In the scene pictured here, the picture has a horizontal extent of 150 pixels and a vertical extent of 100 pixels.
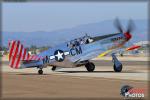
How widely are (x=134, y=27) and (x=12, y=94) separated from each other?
23152 millimetres

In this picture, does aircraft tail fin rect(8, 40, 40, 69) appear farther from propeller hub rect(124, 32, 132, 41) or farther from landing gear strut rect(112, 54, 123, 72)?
propeller hub rect(124, 32, 132, 41)

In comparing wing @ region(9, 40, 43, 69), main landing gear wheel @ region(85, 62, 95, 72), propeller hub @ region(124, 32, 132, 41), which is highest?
propeller hub @ region(124, 32, 132, 41)

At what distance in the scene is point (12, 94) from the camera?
2059cm

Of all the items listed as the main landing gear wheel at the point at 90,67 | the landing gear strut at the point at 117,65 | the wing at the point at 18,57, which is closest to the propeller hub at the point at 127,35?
the landing gear strut at the point at 117,65

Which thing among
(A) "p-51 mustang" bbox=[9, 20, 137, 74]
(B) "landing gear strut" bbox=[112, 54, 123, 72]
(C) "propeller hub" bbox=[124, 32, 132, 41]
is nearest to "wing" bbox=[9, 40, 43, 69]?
(A) "p-51 mustang" bbox=[9, 20, 137, 74]

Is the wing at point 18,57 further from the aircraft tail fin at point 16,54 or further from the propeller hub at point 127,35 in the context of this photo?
the propeller hub at point 127,35

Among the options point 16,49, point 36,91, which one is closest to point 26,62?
point 16,49

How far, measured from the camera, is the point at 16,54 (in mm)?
33188

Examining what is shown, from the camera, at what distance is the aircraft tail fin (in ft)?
108

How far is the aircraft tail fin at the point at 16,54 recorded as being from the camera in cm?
3297

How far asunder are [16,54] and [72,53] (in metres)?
5.38

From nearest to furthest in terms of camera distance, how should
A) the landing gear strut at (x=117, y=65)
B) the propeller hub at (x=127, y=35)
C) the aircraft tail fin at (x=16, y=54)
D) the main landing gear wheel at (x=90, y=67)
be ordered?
the aircraft tail fin at (x=16, y=54)
the landing gear strut at (x=117, y=65)
the main landing gear wheel at (x=90, y=67)
the propeller hub at (x=127, y=35)

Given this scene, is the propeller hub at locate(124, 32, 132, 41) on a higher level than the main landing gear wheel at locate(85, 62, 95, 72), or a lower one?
higher

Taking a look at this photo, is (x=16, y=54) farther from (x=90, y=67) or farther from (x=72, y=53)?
(x=90, y=67)
